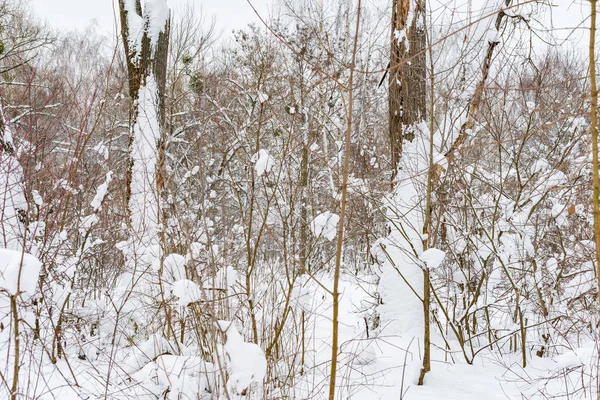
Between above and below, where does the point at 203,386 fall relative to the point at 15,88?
below

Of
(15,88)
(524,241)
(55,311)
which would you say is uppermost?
(15,88)

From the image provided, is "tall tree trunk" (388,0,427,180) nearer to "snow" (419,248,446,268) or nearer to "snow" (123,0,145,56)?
"snow" (419,248,446,268)

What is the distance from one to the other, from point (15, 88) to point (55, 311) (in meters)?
7.29

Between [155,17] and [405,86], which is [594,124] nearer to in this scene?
[405,86]

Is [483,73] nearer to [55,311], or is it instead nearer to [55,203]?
[55,203]

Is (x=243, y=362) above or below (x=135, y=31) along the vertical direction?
below

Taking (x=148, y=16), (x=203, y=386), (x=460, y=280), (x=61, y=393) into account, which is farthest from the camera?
(x=148, y=16)

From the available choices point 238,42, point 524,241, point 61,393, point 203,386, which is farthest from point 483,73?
point 238,42

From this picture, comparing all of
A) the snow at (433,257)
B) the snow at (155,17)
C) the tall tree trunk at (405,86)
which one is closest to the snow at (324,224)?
the snow at (433,257)

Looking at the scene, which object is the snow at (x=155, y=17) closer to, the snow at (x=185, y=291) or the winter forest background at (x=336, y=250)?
the winter forest background at (x=336, y=250)

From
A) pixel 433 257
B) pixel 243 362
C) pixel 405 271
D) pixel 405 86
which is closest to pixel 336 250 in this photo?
pixel 243 362

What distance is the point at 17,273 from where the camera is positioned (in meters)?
1.77

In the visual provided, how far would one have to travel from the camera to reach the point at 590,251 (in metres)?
4.01

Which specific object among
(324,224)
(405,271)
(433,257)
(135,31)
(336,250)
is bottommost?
(336,250)
